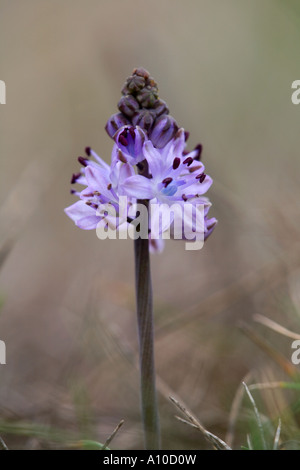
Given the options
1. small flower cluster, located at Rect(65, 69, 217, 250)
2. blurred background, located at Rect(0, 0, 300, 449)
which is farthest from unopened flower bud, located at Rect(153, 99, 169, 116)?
blurred background, located at Rect(0, 0, 300, 449)

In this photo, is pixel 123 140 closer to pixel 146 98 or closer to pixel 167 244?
pixel 146 98

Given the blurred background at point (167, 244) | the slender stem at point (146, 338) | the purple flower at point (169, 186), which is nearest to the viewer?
the purple flower at point (169, 186)

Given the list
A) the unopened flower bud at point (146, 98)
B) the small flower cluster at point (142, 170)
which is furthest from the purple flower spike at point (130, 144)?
the unopened flower bud at point (146, 98)

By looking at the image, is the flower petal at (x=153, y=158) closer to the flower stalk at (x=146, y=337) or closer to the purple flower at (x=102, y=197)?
the purple flower at (x=102, y=197)

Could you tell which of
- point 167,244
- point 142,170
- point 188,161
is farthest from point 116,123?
point 167,244

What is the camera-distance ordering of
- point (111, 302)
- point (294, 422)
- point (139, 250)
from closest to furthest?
point (139, 250) < point (294, 422) < point (111, 302)
